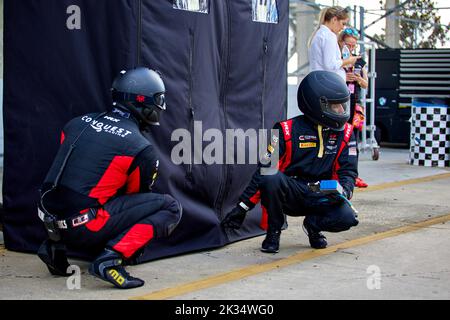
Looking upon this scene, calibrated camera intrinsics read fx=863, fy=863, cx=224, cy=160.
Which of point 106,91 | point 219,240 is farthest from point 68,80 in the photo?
point 219,240

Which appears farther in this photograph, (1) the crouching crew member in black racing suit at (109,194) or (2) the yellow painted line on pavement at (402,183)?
(2) the yellow painted line on pavement at (402,183)

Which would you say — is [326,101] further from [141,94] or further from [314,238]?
[141,94]

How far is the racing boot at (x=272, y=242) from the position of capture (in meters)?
6.44

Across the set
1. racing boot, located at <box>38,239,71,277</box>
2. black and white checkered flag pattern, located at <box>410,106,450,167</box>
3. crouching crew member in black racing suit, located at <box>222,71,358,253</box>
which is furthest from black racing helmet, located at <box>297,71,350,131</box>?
black and white checkered flag pattern, located at <box>410,106,450,167</box>

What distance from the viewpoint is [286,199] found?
6.36 m

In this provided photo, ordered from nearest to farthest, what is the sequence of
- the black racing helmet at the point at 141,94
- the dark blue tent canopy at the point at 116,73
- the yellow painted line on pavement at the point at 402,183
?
the black racing helmet at the point at 141,94, the dark blue tent canopy at the point at 116,73, the yellow painted line on pavement at the point at 402,183

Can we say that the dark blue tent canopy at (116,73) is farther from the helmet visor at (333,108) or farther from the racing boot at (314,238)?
the helmet visor at (333,108)

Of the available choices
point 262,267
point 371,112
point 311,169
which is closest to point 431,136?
point 371,112

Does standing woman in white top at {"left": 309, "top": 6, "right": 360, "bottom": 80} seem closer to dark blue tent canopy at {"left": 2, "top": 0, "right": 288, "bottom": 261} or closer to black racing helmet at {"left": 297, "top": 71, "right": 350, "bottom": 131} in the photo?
dark blue tent canopy at {"left": 2, "top": 0, "right": 288, "bottom": 261}

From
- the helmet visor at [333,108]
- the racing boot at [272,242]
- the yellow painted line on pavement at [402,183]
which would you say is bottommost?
the yellow painted line on pavement at [402,183]

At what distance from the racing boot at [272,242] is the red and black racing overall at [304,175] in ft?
0.14

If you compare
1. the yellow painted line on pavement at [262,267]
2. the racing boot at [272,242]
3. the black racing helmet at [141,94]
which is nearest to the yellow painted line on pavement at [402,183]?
the yellow painted line on pavement at [262,267]

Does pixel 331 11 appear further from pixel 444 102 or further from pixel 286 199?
pixel 444 102

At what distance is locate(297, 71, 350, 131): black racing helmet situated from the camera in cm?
632
